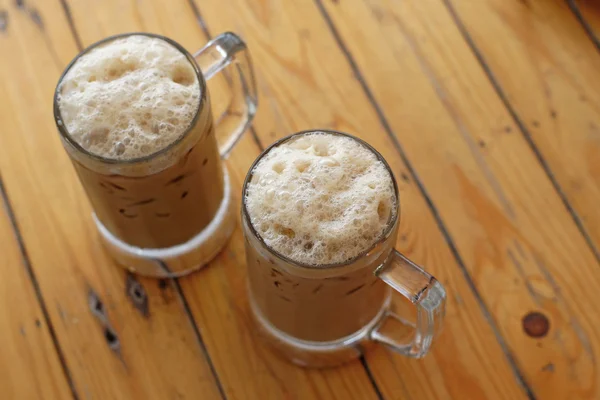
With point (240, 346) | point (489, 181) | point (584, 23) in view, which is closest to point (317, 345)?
point (240, 346)

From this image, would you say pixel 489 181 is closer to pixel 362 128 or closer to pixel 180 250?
pixel 362 128

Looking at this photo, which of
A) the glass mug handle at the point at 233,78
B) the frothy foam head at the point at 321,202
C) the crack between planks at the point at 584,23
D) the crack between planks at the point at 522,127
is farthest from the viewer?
the crack between planks at the point at 584,23

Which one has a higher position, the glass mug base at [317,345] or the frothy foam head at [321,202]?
the frothy foam head at [321,202]

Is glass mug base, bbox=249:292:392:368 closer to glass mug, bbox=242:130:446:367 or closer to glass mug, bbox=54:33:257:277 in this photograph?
glass mug, bbox=242:130:446:367

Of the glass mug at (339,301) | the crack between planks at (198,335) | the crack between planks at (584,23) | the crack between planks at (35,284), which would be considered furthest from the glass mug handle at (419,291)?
the crack between planks at (584,23)

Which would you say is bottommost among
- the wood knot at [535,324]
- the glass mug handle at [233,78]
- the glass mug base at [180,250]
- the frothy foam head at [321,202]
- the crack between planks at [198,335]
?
the wood knot at [535,324]

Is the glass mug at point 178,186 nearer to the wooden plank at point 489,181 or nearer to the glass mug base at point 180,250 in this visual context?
the glass mug base at point 180,250

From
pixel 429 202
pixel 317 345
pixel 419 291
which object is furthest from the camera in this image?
pixel 429 202

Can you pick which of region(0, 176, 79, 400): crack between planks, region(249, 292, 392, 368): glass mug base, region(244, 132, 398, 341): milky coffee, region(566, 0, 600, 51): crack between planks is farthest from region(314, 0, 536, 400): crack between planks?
region(0, 176, 79, 400): crack between planks
